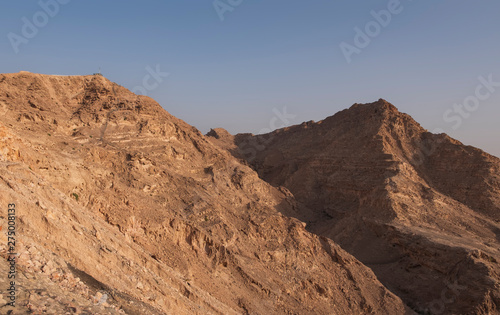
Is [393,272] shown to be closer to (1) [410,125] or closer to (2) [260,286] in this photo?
(2) [260,286]

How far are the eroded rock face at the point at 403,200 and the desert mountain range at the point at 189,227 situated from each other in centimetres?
13

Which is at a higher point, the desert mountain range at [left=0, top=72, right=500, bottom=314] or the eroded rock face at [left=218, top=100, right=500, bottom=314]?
the eroded rock face at [left=218, top=100, right=500, bottom=314]

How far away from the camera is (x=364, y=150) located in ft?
123

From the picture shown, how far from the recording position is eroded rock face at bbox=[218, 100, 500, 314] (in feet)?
69.8

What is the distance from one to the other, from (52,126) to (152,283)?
10461 millimetres

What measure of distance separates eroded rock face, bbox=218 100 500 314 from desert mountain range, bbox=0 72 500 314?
13cm

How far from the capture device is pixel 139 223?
13922 millimetres
